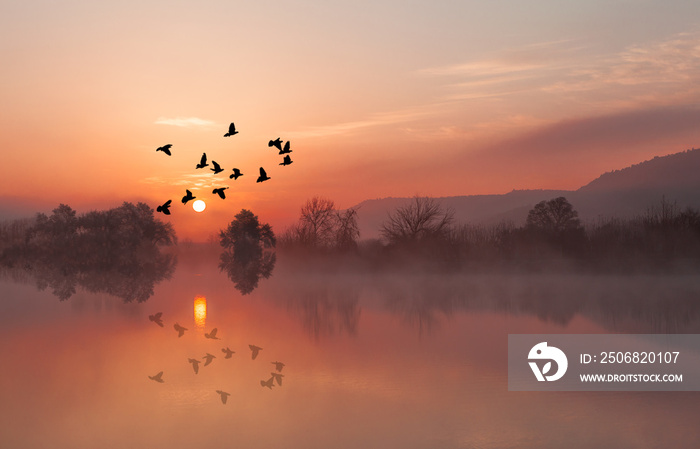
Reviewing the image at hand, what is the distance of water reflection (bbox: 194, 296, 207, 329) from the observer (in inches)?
785

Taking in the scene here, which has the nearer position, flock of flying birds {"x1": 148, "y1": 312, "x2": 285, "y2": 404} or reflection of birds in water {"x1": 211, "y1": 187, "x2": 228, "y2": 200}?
flock of flying birds {"x1": 148, "y1": 312, "x2": 285, "y2": 404}

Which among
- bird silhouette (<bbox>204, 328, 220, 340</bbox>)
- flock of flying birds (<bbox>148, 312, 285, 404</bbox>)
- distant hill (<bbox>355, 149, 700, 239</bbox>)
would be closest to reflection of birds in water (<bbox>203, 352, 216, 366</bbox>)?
flock of flying birds (<bbox>148, 312, 285, 404</bbox>)

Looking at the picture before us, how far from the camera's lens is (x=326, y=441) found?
8898mm

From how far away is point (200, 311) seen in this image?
2295cm

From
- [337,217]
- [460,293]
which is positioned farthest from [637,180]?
[460,293]

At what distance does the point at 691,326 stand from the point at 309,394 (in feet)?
44.0

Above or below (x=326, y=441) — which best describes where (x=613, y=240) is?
above

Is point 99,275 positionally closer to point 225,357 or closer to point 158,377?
point 225,357

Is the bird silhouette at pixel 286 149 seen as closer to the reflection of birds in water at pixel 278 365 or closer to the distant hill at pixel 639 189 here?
the reflection of birds in water at pixel 278 365

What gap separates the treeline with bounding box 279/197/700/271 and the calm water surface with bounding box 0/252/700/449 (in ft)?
48.2

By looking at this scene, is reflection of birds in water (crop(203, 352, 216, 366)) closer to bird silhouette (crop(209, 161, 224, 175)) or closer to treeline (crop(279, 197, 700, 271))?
bird silhouette (crop(209, 161, 224, 175))

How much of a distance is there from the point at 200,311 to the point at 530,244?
2624cm

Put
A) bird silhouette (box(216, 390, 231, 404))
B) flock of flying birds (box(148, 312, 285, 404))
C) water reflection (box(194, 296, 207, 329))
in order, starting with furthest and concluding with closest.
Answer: water reflection (box(194, 296, 207, 329)), flock of flying birds (box(148, 312, 285, 404)), bird silhouette (box(216, 390, 231, 404))

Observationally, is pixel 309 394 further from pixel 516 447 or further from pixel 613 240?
pixel 613 240
